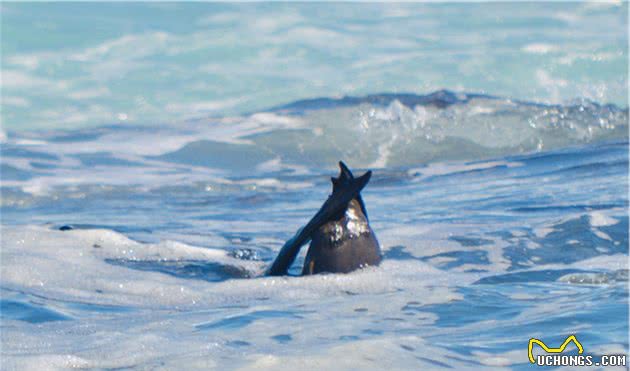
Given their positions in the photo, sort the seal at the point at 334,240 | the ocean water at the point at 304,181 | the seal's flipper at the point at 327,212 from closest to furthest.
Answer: the ocean water at the point at 304,181 → the seal's flipper at the point at 327,212 → the seal at the point at 334,240

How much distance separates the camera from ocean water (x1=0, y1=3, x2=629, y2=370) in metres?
3.90

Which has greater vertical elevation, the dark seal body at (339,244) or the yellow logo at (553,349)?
the dark seal body at (339,244)

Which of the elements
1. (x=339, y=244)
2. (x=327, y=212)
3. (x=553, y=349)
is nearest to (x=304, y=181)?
(x=339, y=244)

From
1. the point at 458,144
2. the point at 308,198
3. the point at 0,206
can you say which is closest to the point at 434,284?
the point at 308,198

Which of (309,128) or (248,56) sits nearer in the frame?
(309,128)

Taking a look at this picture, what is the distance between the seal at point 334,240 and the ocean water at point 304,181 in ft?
0.31

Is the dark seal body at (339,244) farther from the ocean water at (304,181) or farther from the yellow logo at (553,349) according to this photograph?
the yellow logo at (553,349)

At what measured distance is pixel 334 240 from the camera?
4844mm

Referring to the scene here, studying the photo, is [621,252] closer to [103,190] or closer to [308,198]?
[308,198]

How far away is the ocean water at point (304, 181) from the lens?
3898mm

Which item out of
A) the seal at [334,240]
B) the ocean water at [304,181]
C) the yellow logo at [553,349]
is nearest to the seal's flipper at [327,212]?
the seal at [334,240]

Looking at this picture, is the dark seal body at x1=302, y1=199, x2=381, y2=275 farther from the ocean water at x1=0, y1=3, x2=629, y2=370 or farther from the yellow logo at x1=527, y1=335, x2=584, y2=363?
the yellow logo at x1=527, y1=335, x2=584, y2=363

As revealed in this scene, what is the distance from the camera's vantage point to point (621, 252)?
539cm

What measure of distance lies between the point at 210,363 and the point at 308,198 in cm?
473
